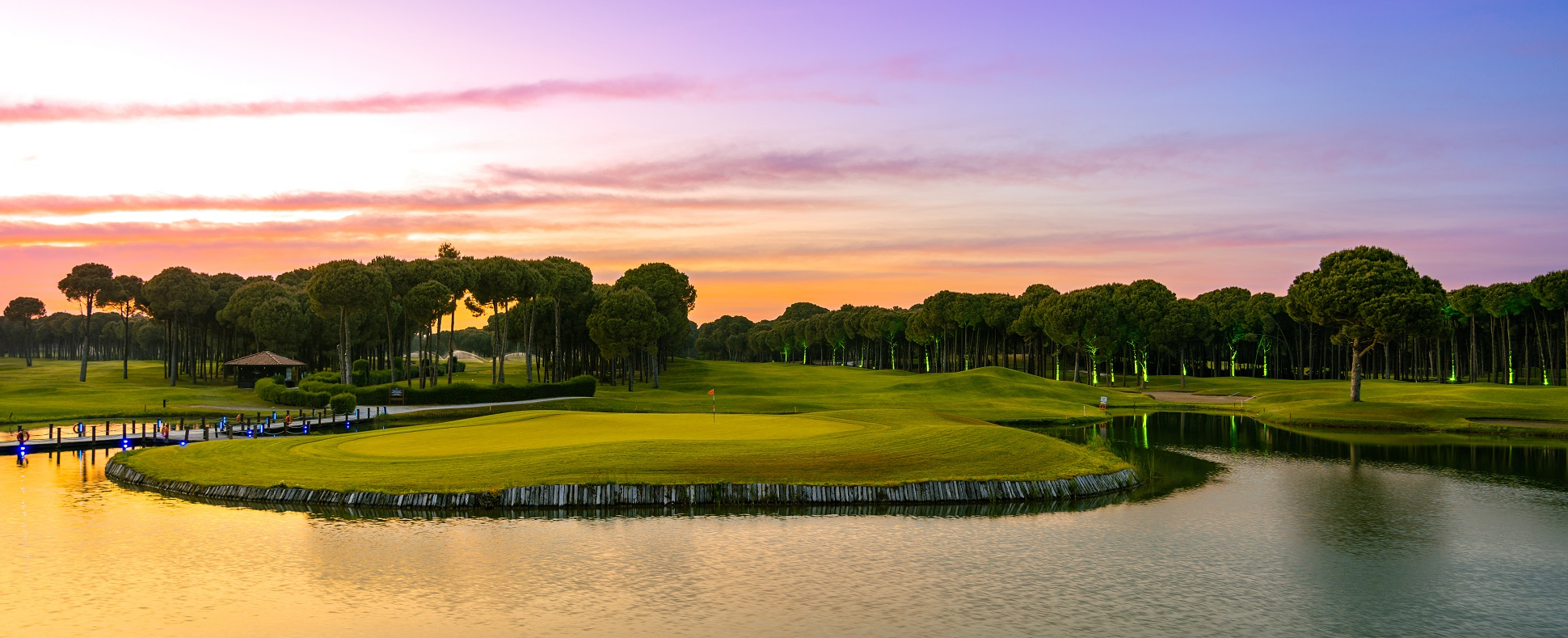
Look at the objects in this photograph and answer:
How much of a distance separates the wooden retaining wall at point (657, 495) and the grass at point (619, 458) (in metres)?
0.48

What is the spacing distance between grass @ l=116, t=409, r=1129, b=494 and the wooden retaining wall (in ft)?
1.58

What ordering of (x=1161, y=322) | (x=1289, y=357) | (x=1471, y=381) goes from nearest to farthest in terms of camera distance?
1. (x=1471, y=381)
2. (x=1161, y=322)
3. (x=1289, y=357)

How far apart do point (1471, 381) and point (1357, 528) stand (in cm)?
11715

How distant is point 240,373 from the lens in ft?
348

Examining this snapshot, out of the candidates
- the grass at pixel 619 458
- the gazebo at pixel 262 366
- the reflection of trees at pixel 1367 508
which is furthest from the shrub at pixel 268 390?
the reflection of trees at pixel 1367 508

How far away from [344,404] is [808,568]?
187ft

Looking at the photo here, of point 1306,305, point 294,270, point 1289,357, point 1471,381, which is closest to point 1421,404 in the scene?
point 1306,305

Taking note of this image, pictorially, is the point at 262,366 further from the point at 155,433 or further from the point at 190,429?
the point at 155,433

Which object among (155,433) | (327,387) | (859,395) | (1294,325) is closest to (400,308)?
(327,387)

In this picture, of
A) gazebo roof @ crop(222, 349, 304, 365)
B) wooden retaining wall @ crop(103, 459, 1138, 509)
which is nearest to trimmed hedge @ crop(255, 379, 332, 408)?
gazebo roof @ crop(222, 349, 304, 365)

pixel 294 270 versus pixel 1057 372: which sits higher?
pixel 294 270

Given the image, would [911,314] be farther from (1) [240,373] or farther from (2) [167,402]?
(2) [167,402]

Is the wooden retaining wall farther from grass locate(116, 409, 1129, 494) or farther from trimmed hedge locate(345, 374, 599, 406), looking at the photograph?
trimmed hedge locate(345, 374, 599, 406)

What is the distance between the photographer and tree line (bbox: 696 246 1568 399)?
9500 centimetres
